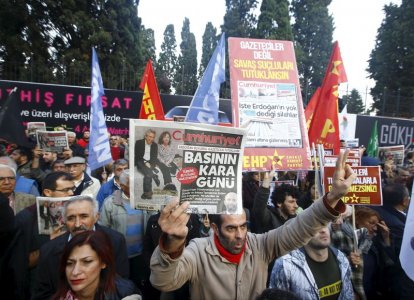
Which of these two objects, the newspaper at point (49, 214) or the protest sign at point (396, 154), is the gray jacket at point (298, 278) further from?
the protest sign at point (396, 154)

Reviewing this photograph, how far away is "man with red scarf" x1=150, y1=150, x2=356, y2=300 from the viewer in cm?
228

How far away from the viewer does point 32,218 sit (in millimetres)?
3219

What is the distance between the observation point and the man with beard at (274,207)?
3.89 metres

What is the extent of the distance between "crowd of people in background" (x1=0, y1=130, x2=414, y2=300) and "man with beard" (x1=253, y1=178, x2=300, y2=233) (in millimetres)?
11

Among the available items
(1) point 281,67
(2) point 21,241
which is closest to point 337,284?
(2) point 21,241

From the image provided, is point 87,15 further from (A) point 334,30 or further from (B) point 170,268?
(A) point 334,30

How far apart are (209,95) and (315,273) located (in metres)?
3.26

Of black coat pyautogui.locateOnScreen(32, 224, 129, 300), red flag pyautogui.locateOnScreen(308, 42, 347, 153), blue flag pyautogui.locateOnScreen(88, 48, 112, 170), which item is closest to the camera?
black coat pyautogui.locateOnScreen(32, 224, 129, 300)

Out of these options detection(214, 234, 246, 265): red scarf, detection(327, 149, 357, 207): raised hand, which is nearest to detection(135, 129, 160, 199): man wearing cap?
detection(214, 234, 246, 265): red scarf

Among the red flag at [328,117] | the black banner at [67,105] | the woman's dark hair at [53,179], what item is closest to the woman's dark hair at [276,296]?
the woman's dark hair at [53,179]

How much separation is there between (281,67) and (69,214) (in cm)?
300

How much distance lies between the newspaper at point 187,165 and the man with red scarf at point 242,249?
1.13 ft

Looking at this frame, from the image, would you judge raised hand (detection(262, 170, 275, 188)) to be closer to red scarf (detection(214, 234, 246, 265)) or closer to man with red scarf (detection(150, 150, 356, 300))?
man with red scarf (detection(150, 150, 356, 300))

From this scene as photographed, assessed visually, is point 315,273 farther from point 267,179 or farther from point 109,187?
point 109,187
